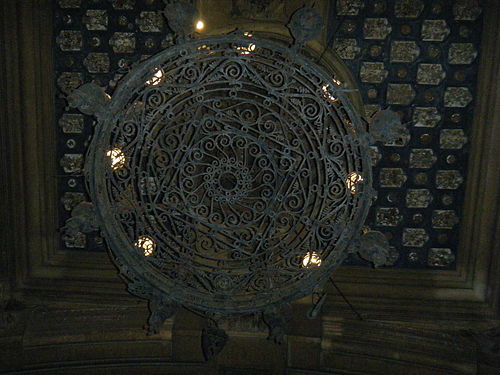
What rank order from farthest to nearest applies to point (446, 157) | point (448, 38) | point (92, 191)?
point (446, 157) → point (448, 38) → point (92, 191)

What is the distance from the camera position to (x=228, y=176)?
2.45m

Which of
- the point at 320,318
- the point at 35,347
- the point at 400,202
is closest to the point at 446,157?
the point at 400,202

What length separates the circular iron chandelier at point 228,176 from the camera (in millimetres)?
2240

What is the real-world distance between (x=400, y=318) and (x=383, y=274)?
26cm

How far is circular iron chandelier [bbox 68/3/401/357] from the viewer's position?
7.35ft

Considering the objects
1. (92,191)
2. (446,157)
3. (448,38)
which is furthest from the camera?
(446,157)

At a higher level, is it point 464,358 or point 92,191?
point 92,191

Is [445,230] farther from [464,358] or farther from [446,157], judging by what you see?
[464,358]

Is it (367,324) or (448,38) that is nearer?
(448,38)

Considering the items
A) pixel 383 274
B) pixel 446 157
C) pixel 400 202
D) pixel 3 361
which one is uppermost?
pixel 446 157

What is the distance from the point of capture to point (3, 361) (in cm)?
272

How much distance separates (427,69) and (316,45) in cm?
58

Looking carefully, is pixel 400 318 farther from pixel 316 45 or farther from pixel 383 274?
pixel 316 45

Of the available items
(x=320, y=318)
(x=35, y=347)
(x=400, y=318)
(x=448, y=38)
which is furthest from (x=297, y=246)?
(x=35, y=347)
